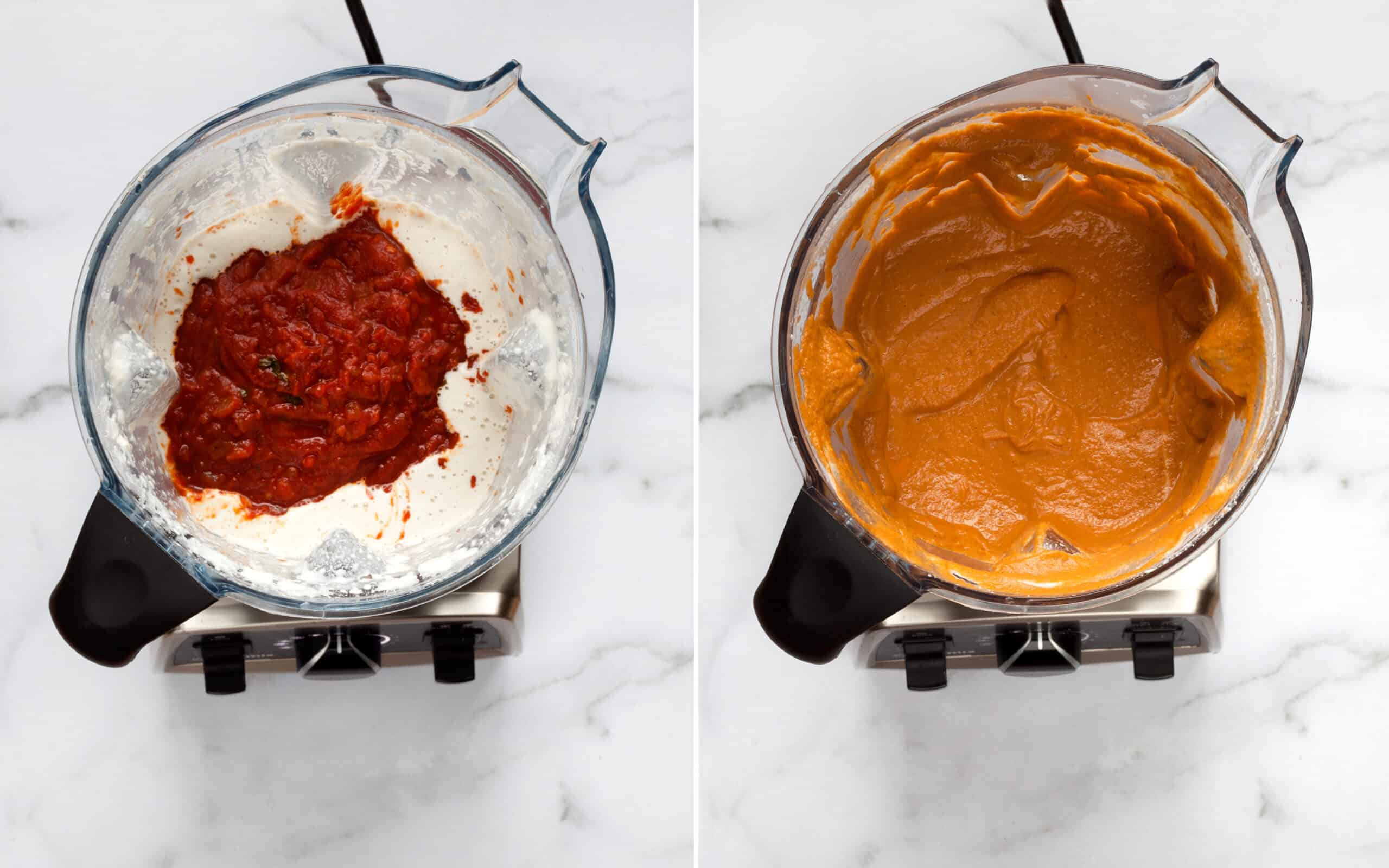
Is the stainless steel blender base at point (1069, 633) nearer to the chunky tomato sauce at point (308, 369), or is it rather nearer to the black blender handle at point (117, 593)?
the chunky tomato sauce at point (308, 369)

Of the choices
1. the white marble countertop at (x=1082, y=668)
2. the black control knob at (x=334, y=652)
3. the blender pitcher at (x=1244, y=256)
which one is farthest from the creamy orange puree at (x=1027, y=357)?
the black control knob at (x=334, y=652)

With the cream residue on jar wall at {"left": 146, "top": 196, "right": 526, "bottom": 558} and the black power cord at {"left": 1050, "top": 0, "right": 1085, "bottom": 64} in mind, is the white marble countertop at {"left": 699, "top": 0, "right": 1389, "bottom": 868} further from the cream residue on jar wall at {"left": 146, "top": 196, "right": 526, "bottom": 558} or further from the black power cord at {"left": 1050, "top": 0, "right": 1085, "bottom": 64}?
the cream residue on jar wall at {"left": 146, "top": 196, "right": 526, "bottom": 558}

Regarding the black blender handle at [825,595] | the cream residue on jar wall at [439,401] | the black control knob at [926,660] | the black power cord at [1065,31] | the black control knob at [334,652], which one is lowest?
the black control knob at [926,660]

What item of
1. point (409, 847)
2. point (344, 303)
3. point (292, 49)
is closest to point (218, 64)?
point (292, 49)

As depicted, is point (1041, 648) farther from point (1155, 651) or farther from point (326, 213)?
point (326, 213)

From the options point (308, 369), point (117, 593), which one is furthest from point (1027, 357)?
point (117, 593)
